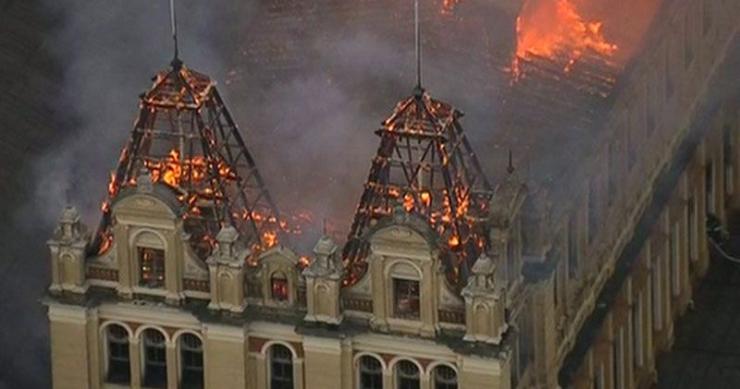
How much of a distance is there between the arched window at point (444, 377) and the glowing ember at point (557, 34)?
20.3 m

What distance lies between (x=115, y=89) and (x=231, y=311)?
79.8ft

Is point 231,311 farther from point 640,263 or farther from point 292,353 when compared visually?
point 640,263

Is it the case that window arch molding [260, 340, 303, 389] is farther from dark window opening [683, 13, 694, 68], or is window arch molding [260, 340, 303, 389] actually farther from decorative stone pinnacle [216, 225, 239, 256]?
dark window opening [683, 13, 694, 68]

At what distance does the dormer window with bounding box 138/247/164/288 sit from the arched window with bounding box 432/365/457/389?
9738 millimetres

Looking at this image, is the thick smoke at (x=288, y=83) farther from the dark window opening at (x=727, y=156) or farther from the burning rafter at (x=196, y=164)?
the dark window opening at (x=727, y=156)

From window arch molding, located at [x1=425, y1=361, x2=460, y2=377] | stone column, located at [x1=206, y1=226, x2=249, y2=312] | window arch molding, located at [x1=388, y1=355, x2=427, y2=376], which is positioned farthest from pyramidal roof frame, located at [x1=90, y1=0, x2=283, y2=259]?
window arch molding, located at [x1=425, y1=361, x2=460, y2=377]

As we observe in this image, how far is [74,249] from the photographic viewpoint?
122 meters

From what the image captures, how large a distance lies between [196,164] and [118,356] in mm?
6969

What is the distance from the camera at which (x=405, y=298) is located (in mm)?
120188

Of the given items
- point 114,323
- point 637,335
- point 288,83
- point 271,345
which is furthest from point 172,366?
point 637,335

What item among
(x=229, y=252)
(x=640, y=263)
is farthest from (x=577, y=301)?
(x=229, y=252)

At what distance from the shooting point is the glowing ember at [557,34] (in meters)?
139

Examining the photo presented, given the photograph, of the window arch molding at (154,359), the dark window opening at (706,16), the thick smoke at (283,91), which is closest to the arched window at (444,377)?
the thick smoke at (283,91)

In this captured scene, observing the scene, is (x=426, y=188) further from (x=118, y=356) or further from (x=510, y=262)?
(x=118, y=356)
